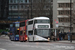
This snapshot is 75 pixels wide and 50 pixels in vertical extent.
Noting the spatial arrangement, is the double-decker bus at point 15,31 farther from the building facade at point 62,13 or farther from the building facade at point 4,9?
the building facade at point 4,9

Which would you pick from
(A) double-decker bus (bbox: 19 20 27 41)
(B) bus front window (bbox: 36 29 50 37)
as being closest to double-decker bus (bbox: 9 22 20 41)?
(A) double-decker bus (bbox: 19 20 27 41)

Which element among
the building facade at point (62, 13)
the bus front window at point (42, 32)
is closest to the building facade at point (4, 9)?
the building facade at point (62, 13)

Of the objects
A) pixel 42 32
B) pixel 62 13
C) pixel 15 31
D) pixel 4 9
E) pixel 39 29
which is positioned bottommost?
pixel 4 9

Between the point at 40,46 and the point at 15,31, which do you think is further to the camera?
the point at 15,31

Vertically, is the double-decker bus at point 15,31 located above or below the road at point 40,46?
below

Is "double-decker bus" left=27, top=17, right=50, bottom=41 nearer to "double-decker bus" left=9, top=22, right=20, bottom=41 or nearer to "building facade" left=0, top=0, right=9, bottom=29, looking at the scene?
"double-decker bus" left=9, top=22, right=20, bottom=41

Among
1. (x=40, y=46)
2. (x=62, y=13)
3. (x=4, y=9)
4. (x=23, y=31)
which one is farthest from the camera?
(x=4, y=9)

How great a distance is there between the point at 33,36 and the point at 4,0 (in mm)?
81091

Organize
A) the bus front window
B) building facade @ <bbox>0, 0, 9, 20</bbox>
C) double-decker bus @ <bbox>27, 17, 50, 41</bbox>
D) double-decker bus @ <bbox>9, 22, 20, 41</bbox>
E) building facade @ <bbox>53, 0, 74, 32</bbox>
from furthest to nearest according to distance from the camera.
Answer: building facade @ <bbox>0, 0, 9, 20</bbox>
building facade @ <bbox>53, 0, 74, 32</bbox>
double-decker bus @ <bbox>9, 22, 20, 41</bbox>
the bus front window
double-decker bus @ <bbox>27, 17, 50, 41</bbox>

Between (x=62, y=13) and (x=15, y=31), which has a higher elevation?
(x=15, y=31)

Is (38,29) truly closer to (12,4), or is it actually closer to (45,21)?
(45,21)

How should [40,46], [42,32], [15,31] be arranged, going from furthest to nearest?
[15,31], [42,32], [40,46]

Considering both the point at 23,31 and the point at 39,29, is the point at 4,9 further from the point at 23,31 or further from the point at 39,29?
the point at 39,29

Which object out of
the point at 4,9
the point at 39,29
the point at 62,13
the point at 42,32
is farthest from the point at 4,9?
the point at 39,29
